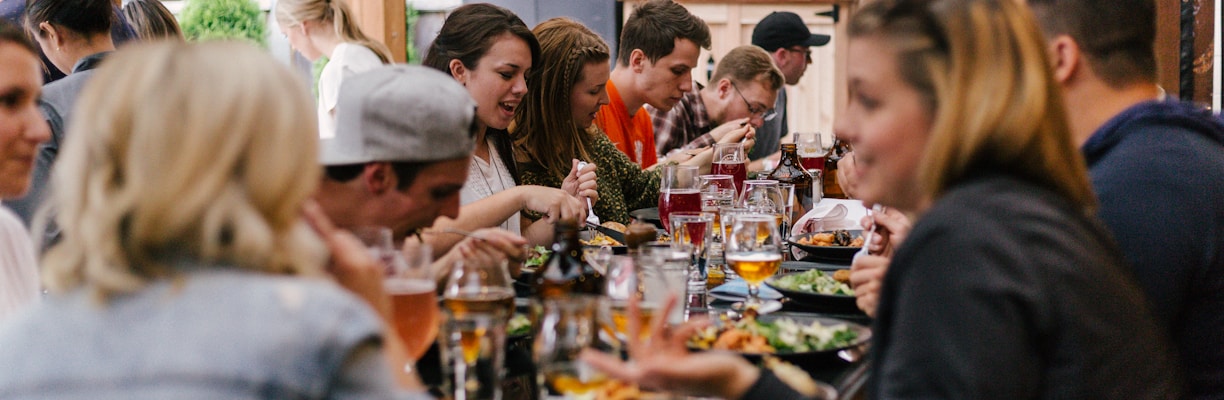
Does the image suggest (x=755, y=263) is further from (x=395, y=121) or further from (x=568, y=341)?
(x=568, y=341)

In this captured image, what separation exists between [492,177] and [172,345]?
8.08ft

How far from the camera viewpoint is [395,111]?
69.7 inches

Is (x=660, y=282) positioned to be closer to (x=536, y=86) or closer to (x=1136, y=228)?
(x=1136, y=228)

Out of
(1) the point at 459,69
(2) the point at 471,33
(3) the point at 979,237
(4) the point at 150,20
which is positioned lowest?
(3) the point at 979,237

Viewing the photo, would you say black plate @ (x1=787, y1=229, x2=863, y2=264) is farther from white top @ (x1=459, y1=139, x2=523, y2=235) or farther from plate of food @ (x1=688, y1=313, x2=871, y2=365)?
plate of food @ (x1=688, y1=313, x2=871, y2=365)

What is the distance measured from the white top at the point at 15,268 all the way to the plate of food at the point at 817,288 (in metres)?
1.39

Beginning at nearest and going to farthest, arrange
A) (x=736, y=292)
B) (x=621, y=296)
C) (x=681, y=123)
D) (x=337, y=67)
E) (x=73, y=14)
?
(x=621, y=296) < (x=736, y=292) < (x=73, y=14) < (x=337, y=67) < (x=681, y=123)

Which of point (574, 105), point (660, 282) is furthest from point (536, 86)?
point (660, 282)

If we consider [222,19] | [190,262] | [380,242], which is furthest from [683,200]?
[222,19]

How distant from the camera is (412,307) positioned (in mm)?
1408

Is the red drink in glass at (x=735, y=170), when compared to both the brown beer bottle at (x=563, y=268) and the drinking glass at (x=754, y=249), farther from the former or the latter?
the brown beer bottle at (x=563, y=268)

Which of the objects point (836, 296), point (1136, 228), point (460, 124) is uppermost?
point (460, 124)

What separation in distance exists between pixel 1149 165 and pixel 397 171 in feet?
3.96

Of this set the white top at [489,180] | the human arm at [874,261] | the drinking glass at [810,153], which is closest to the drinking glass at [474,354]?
the human arm at [874,261]
